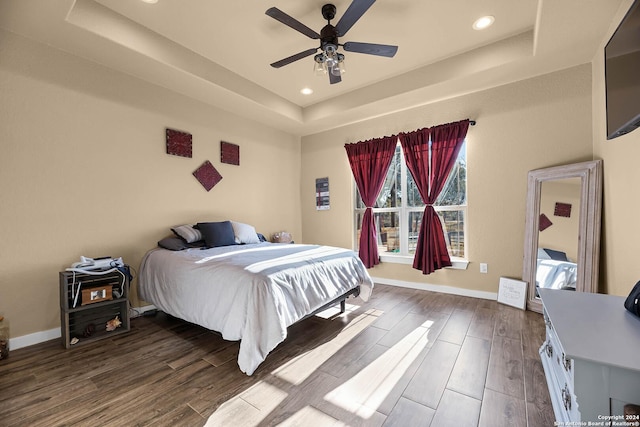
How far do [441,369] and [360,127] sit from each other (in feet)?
11.7

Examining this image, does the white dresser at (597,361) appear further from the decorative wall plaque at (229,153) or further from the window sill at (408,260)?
the decorative wall plaque at (229,153)

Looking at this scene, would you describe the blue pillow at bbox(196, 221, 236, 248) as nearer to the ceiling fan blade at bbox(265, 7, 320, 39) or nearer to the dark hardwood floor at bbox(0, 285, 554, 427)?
the dark hardwood floor at bbox(0, 285, 554, 427)

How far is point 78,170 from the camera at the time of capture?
8.82 feet

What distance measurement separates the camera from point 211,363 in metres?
2.08

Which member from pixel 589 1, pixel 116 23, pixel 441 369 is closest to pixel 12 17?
pixel 116 23

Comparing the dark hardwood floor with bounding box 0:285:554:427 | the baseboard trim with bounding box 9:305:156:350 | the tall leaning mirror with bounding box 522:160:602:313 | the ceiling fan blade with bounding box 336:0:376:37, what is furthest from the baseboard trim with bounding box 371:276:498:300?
the baseboard trim with bounding box 9:305:156:350

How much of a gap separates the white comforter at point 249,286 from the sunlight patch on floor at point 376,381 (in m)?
0.55

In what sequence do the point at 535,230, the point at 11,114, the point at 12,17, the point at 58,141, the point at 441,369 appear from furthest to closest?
the point at 535,230 → the point at 58,141 → the point at 11,114 → the point at 12,17 → the point at 441,369

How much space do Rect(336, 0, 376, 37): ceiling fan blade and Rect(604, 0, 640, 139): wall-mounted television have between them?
138 centimetres

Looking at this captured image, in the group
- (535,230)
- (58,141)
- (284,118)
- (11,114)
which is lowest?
(535,230)

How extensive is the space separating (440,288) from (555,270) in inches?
50.4

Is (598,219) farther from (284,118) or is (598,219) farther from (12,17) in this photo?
(12,17)

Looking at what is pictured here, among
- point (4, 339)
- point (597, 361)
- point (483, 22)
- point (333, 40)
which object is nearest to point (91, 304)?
point (4, 339)

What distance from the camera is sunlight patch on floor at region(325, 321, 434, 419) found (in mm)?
1621
